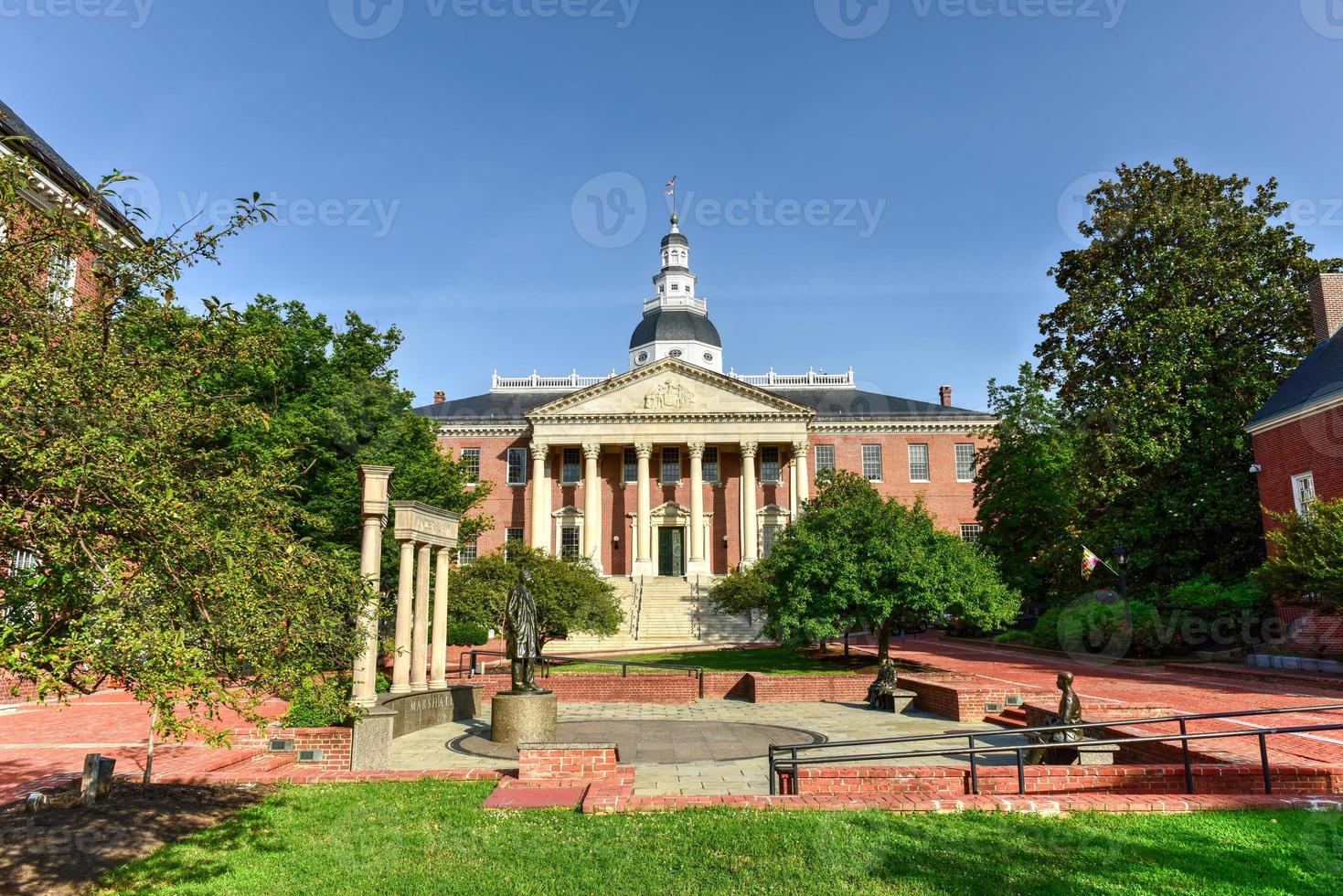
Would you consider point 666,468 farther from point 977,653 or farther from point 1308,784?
point 1308,784

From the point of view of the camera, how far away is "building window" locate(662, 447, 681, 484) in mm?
55250

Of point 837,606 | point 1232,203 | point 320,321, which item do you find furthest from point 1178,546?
point 320,321

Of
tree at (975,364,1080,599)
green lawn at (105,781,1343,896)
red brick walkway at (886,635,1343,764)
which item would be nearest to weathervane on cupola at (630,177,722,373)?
tree at (975,364,1080,599)

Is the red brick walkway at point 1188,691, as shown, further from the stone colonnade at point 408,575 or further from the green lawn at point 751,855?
the stone colonnade at point 408,575

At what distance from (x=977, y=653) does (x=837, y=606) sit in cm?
1218

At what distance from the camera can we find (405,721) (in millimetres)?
15102

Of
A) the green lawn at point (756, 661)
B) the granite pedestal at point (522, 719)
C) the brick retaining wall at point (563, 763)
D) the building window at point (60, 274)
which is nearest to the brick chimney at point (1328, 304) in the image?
the green lawn at point (756, 661)

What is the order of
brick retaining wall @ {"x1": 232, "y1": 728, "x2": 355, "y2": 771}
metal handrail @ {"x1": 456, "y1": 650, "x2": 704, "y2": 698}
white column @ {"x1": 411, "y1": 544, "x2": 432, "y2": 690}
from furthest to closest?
1. metal handrail @ {"x1": 456, "y1": 650, "x2": 704, "y2": 698}
2. white column @ {"x1": 411, "y1": 544, "x2": 432, "y2": 690}
3. brick retaining wall @ {"x1": 232, "y1": 728, "x2": 355, "y2": 771}

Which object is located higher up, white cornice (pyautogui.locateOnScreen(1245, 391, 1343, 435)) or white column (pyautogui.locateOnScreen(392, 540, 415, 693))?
white cornice (pyautogui.locateOnScreen(1245, 391, 1343, 435))

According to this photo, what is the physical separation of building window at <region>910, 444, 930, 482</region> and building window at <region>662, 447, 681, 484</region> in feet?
50.0

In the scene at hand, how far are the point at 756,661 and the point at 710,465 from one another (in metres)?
25.8

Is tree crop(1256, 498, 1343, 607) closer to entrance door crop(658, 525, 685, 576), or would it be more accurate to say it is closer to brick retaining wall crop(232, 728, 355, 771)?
brick retaining wall crop(232, 728, 355, 771)

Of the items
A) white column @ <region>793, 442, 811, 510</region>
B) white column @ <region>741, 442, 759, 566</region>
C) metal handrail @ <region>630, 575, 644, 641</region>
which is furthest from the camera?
white column @ <region>793, 442, 811, 510</region>

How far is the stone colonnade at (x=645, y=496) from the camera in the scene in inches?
2019
